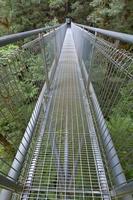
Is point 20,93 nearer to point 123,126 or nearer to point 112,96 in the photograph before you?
point 112,96

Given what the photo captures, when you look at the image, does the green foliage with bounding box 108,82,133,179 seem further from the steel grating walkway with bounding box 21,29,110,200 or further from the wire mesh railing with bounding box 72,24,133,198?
the steel grating walkway with bounding box 21,29,110,200

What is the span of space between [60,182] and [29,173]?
196 millimetres

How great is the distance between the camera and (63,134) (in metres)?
2.27

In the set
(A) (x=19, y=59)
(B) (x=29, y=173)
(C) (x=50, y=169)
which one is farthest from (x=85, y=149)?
(A) (x=19, y=59)

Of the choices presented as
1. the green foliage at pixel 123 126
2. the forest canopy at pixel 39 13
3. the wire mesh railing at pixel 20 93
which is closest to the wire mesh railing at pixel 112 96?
the green foliage at pixel 123 126

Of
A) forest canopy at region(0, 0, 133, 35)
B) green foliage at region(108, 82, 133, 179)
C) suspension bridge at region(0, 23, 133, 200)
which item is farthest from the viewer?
forest canopy at region(0, 0, 133, 35)

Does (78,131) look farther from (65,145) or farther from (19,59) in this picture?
(19,59)

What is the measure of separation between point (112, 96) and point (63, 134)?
49cm

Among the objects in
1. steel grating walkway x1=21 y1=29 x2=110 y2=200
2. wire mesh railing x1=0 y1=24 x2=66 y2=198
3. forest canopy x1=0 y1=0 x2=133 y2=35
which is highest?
forest canopy x1=0 y1=0 x2=133 y2=35

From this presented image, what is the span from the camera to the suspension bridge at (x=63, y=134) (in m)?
1.57

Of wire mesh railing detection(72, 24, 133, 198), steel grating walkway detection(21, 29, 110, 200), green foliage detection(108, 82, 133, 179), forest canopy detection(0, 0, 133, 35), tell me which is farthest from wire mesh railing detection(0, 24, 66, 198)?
forest canopy detection(0, 0, 133, 35)

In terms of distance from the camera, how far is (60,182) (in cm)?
168

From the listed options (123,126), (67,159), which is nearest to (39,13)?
(123,126)

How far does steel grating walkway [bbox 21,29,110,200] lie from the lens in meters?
1.62
